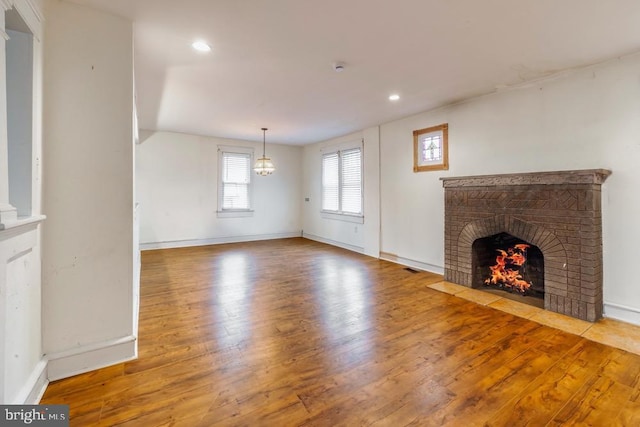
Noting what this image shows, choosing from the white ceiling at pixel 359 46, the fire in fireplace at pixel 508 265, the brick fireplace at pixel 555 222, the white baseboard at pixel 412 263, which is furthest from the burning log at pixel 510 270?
the white ceiling at pixel 359 46

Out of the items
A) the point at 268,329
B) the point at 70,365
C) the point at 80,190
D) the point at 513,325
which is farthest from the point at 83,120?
the point at 513,325

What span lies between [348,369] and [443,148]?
12.0ft

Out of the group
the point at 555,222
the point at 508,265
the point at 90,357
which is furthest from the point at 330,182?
the point at 90,357

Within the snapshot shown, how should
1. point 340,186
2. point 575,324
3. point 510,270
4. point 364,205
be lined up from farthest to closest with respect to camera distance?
point 340,186 → point 364,205 → point 510,270 → point 575,324

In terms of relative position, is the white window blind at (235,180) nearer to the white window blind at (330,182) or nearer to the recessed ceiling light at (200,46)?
the white window blind at (330,182)

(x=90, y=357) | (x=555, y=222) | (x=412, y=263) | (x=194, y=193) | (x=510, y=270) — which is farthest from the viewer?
(x=194, y=193)

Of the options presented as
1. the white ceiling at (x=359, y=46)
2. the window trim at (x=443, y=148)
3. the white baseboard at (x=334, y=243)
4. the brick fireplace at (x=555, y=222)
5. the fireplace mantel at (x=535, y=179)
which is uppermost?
the white ceiling at (x=359, y=46)

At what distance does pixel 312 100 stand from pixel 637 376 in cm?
429

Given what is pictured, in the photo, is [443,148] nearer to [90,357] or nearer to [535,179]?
[535,179]

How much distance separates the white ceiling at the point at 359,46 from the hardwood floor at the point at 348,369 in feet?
8.69

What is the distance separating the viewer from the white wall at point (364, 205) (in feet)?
19.4

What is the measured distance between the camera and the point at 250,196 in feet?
25.5

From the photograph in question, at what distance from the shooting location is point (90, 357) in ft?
6.89

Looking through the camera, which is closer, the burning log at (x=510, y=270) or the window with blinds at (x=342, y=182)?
the burning log at (x=510, y=270)
